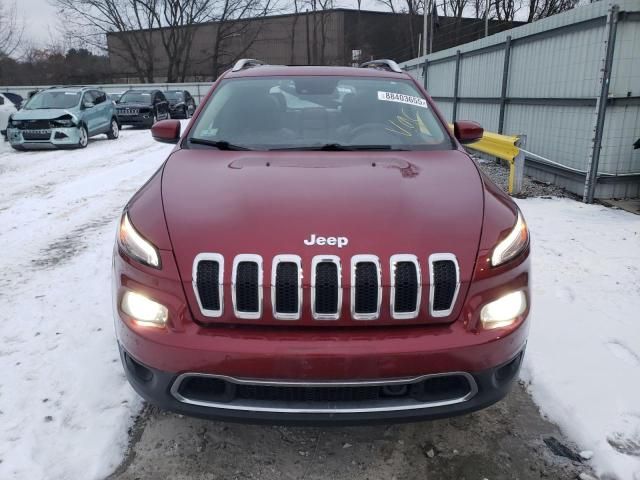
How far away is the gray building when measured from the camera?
51.7 meters

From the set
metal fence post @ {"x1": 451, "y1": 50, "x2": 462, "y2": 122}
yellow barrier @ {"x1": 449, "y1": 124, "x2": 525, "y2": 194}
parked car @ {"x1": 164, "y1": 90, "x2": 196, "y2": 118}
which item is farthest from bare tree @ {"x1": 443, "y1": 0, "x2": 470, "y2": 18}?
yellow barrier @ {"x1": 449, "y1": 124, "x2": 525, "y2": 194}

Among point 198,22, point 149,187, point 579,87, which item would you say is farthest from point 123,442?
point 198,22

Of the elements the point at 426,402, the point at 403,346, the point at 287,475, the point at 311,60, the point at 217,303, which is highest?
the point at 311,60

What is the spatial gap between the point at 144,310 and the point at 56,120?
13034mm

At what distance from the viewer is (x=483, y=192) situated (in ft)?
8.39

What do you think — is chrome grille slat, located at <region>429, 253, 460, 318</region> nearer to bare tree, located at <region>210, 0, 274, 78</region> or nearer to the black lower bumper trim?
the black lower bumper trim

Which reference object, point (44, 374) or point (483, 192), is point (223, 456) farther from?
point (483, 192)

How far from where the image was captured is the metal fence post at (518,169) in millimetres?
7570

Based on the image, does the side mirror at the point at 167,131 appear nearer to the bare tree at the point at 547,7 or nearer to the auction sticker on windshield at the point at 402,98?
the auction sticker on windshield at the point at 402,98

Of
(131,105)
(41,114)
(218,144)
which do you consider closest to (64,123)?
(41,114)

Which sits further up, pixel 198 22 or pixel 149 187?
pixel 198 22

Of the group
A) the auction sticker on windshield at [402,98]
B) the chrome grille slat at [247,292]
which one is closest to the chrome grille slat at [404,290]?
the chrome grille slat at [247,292]

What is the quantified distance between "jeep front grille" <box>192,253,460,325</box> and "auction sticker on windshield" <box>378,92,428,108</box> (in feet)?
6.41

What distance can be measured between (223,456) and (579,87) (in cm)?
769
